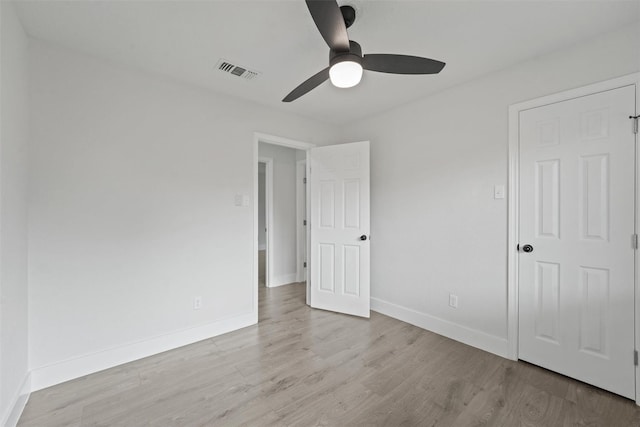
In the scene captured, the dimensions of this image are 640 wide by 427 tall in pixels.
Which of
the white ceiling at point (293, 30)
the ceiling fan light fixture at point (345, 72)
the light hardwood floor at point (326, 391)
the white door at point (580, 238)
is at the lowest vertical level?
the light hardwood floor at point (326, 391)

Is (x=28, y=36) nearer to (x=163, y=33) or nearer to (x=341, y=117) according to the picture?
(x=163, y=33)

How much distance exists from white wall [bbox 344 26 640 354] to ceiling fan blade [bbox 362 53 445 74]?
837 millimetres

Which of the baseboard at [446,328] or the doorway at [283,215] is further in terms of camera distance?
the doorway at [283,215]

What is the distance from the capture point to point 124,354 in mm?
2227

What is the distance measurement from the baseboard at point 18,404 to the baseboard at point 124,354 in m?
0.07

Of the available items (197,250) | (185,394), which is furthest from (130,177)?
(185,394)

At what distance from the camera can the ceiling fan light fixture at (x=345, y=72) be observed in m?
1.48

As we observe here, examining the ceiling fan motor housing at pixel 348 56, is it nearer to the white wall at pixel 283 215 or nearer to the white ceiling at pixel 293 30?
the white ceiling at pixel 293 30

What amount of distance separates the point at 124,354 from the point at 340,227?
93.6 inches

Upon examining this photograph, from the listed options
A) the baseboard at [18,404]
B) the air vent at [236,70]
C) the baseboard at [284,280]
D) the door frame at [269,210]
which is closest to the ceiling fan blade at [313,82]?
the air vent at [236,70]

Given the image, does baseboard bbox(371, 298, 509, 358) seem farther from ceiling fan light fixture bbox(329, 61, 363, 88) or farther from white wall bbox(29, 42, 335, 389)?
ceiling fan light fixture bbox(329, 61, 363, 88)

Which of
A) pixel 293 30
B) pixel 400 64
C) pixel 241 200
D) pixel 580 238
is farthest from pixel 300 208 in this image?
pixel 580 238

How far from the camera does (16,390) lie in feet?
5.43

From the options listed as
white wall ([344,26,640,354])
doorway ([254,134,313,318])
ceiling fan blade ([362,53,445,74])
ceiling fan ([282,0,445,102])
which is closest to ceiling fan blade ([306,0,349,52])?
ceiling fan ([282,0,445,102])
